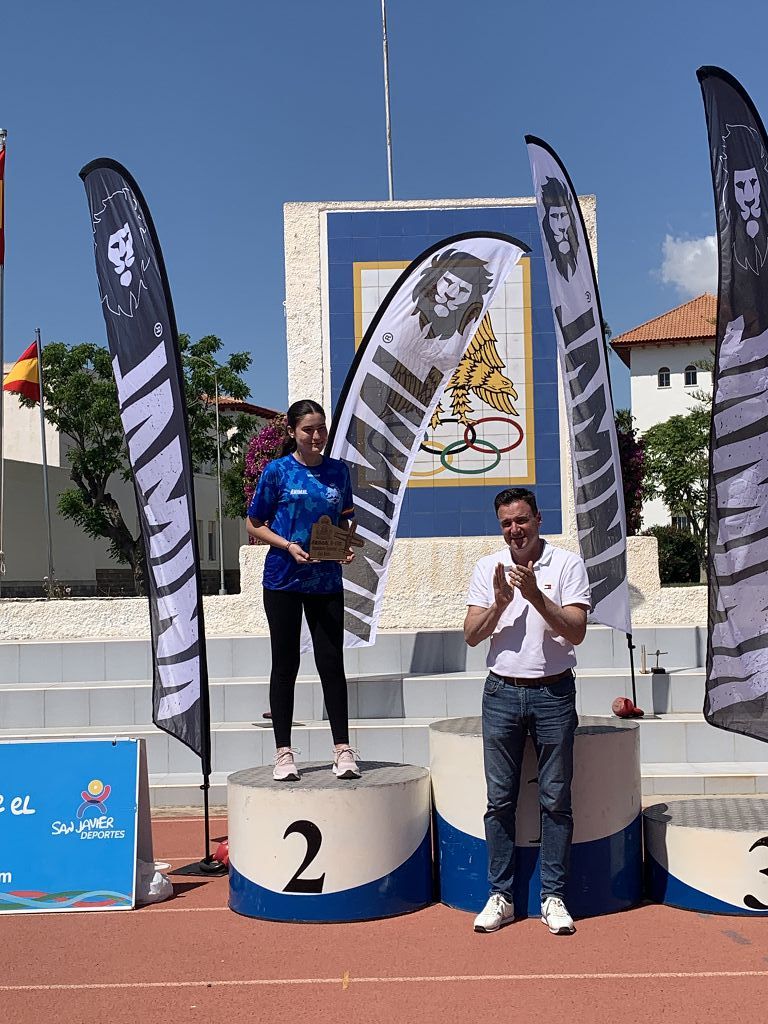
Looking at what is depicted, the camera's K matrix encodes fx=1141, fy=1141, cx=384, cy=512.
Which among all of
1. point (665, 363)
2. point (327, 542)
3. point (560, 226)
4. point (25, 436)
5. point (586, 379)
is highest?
point (665, 363)

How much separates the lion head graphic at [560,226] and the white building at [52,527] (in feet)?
73.9

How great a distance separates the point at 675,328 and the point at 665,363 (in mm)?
2118

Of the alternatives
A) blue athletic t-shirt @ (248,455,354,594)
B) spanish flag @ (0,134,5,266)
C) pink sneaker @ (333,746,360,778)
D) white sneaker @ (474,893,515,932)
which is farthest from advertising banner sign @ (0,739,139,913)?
spanish flag @ (0,134,5,266)

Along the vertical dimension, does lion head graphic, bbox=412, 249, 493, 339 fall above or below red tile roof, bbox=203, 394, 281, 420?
below

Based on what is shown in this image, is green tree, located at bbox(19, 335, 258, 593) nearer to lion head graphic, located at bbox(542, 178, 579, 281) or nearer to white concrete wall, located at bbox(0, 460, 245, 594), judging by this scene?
white concrete wall, located at bbox(0, 460, 245, 594)

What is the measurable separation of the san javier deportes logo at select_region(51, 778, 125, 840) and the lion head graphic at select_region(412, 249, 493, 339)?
4839 mm

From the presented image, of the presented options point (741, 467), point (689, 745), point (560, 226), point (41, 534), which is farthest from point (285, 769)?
point (41, 534)

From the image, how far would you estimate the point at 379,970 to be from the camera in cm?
419

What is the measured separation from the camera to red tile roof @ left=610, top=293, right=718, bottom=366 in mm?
63125

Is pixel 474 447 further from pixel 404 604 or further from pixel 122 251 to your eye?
pixel 122 251

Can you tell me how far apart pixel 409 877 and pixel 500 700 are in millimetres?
943

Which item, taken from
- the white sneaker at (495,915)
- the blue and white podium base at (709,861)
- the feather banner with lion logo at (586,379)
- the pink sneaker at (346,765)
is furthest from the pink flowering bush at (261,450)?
the white sneaker at (495,915)

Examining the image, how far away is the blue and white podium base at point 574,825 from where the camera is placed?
4820mm

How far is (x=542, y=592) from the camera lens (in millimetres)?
4621
